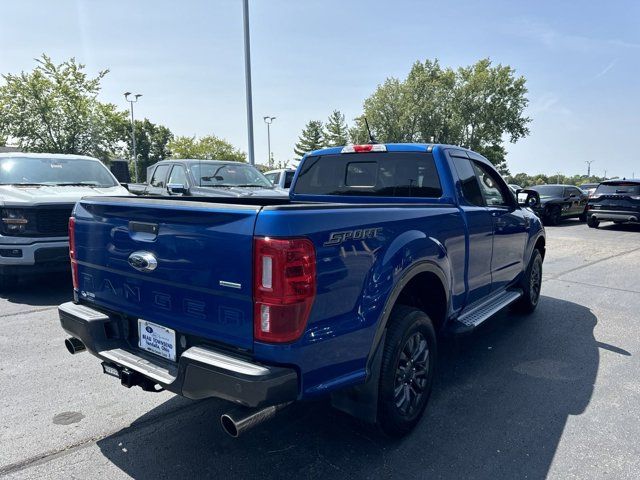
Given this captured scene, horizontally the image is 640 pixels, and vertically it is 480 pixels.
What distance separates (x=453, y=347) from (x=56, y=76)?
25.9m

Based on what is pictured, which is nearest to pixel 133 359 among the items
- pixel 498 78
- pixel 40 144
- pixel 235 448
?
pixel 235 448

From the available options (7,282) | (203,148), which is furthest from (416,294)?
(203,148)

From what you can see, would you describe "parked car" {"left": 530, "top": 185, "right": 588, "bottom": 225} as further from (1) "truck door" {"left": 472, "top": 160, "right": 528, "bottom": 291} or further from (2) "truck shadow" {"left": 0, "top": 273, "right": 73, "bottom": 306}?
(2) "truck shadow" {"left": 0, "top": 273, "right": 73, "bottom": 306}

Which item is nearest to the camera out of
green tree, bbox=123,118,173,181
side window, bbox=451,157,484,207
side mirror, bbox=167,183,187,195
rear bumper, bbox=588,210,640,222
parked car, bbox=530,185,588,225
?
side window, bbox=451,157,484,207

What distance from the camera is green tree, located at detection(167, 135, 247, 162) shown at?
49.7 m

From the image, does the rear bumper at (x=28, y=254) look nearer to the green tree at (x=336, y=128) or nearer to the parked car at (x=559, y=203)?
the parked car at (x=559, y=203)

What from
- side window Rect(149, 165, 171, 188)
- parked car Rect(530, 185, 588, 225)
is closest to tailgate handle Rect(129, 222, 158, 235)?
side window Rect(149, 165, 171, 188)

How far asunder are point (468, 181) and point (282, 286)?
8.59 feet

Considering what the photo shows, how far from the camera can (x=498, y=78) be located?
4844cm

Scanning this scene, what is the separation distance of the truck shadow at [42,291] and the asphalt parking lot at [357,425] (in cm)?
127

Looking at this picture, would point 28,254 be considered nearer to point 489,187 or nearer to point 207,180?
point 207,180

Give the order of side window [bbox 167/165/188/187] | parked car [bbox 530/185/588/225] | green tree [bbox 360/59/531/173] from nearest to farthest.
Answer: side window [bbox 167/165/188/187] → parked car [bbox 530/185/588/225] → green tree [bbox 360/59/531/173]

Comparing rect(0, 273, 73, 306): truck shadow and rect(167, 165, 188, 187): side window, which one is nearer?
rect(0, 273, 73, 306): truck shadow

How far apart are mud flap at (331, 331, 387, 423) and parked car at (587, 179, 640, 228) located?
53.0ft
